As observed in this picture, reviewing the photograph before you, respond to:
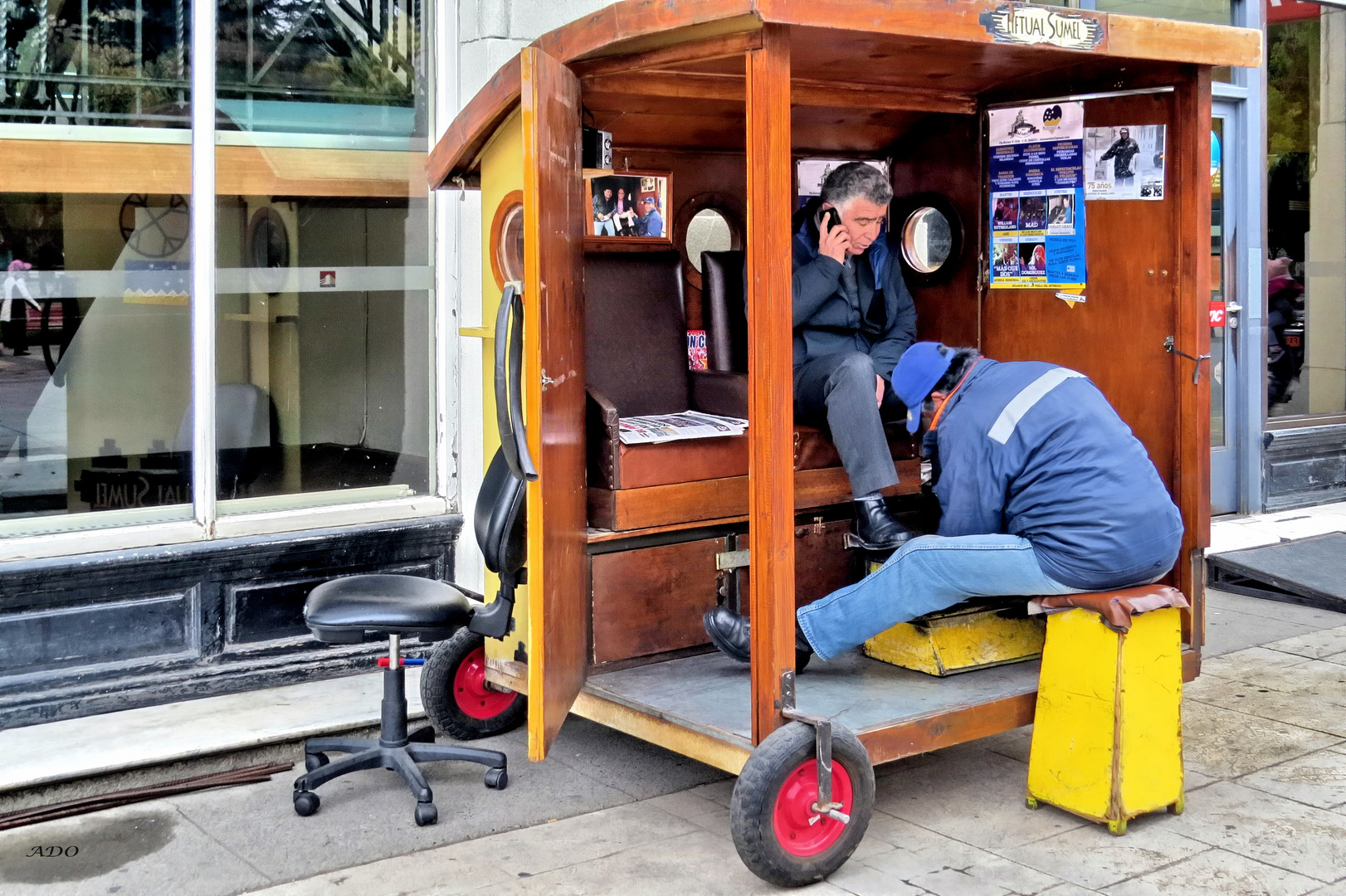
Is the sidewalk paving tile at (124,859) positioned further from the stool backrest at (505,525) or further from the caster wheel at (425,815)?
the stool backrest at (505,525)

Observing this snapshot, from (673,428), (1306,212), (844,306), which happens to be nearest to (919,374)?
(844,306)

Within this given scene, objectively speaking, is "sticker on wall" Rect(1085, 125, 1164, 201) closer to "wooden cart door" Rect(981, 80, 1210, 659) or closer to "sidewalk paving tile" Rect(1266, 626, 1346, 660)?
"wooden cart door" Rect(981, 80, 1210, 659)

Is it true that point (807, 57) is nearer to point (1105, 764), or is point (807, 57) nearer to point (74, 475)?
point (1105, 764)

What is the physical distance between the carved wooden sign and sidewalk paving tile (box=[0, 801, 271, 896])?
2.76m

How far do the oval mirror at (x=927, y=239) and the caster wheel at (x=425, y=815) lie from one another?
261cm

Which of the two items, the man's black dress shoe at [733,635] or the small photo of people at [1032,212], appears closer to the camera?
the man's black dress shoe at [733,635]

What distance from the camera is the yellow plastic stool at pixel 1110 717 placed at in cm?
354

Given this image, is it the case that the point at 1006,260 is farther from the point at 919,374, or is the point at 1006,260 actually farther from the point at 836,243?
the point at 919,374

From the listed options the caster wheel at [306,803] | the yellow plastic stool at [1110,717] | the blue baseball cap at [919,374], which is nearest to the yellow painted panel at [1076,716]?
the yellow plastic stool at [1110,717]

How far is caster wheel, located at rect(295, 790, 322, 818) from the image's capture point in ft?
12.1

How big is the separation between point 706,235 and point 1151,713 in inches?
87.8

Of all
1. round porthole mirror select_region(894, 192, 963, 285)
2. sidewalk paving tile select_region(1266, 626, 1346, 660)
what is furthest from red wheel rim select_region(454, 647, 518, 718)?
sidewalk paving tile select_region(1266, 626, 1346, 660)

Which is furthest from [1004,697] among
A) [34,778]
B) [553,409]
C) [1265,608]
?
[1265,608]

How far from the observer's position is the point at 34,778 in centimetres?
379
